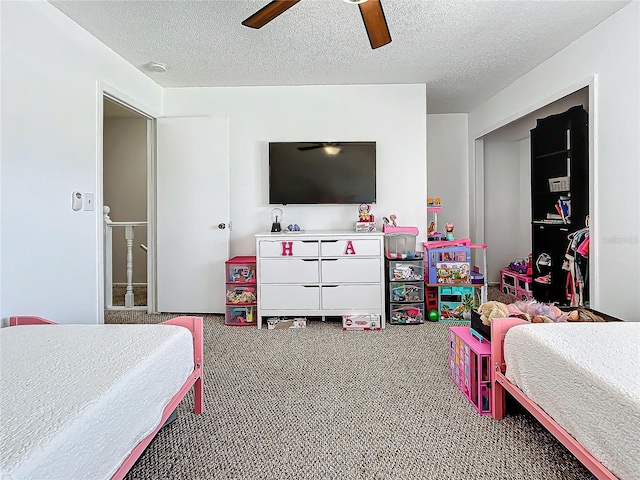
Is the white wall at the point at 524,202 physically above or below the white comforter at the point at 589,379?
above

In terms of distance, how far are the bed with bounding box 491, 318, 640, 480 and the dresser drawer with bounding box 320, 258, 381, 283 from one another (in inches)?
66.7

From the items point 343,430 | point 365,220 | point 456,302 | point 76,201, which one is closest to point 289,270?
point 365,220

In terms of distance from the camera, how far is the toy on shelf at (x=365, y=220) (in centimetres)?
380

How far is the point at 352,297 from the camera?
3.50m

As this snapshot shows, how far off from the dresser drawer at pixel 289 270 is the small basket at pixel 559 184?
240 cm

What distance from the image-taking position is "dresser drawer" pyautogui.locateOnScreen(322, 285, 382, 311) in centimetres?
348

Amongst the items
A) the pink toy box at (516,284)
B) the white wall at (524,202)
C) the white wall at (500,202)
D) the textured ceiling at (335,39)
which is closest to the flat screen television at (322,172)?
the textured ceiling at (335,39)

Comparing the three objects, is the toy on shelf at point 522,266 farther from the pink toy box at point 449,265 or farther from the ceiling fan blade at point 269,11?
the ceiling fan blade at point 269,11

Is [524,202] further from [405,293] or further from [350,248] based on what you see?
[350,248]

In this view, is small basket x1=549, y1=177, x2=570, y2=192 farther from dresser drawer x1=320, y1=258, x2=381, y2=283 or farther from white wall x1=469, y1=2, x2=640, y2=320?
dresser drawer x1=320, y1=258, x2=381, y2=283

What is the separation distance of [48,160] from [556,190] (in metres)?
4.16

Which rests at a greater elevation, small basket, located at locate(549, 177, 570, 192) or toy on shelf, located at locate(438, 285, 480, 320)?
small basket, located at locate(549, 177, 570, 192)

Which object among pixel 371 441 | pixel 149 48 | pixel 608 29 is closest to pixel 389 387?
pixel 371 441

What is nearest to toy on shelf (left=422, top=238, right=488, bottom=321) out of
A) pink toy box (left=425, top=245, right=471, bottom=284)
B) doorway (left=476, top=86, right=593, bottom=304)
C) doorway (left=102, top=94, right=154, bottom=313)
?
pink toy box (left=425, top=245, right=471, bottom=284)
